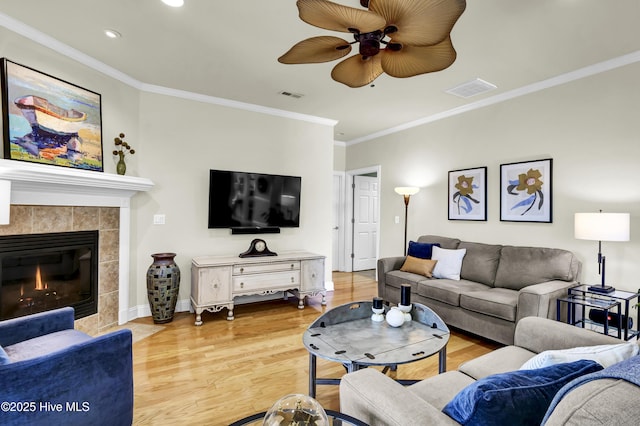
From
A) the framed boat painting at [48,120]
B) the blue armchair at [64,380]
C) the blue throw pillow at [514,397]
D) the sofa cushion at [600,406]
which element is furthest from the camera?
the framed boat painting at [48,120]

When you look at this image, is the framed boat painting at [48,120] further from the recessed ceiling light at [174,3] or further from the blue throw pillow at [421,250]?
the blue throw pillow at [421,250]

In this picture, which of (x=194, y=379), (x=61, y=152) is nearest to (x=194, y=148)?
(x=61, y=152)

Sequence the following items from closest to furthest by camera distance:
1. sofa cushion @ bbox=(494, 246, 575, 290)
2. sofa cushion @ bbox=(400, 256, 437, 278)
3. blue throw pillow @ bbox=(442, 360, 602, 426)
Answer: blue throw pillow @ bbox=(442, 360, 602, 426)
sofa cushion @ bbox=(494, 246, 575, 290)
sofa cushion @ bbox=(400, 256, 437, 278)

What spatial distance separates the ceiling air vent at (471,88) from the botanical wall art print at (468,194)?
939 mm

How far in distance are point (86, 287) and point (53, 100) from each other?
1.77 meters

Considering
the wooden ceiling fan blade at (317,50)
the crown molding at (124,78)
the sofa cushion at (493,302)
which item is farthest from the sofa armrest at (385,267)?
the wooden ceiling fan blade at (317,50)

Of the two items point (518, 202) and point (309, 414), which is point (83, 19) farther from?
point (518, 202)

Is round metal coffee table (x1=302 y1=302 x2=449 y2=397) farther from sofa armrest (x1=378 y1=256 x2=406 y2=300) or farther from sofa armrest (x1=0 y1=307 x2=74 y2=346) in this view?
sofa armrest (x1=378 y1=256 x2=406 y2=300)

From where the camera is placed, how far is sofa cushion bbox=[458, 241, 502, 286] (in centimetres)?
355

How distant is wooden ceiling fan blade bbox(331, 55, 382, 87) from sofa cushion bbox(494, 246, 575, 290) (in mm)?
2531

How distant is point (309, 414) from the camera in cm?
97

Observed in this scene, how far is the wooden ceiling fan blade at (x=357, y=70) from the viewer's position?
197cm

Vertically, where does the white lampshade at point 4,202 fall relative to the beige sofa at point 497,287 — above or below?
above

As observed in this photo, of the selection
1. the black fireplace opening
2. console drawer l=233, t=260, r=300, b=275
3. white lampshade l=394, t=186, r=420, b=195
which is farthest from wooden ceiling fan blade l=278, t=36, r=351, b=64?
white lampshade l=394, t=186, r=420, b=195
